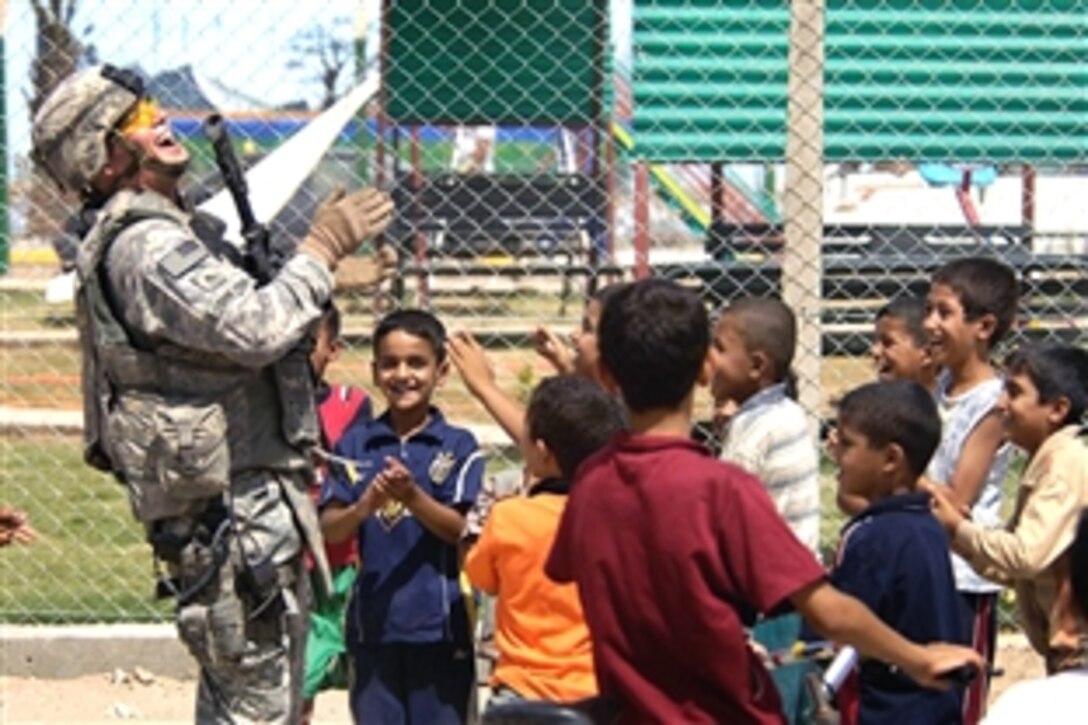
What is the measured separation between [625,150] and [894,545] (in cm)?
479

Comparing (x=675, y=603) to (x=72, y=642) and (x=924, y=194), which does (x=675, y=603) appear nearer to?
(x=72, y=642)

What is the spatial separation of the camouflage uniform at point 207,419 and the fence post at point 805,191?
2332 millimetres

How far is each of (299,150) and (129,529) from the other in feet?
11.1

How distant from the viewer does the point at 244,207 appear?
480cm

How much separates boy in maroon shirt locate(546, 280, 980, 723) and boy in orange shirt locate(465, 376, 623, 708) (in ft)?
3.32

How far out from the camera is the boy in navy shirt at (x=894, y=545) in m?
4.40

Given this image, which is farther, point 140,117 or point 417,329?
point 417,329

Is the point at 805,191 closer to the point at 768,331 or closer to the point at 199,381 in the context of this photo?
the point at 768,331

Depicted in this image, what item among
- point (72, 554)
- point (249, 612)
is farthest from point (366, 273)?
point (72, 554)

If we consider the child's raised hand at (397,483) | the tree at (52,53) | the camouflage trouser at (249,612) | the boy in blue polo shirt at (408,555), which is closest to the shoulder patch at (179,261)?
the camouflage trouser at (249,612)

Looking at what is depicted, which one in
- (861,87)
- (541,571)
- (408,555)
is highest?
(861,87)

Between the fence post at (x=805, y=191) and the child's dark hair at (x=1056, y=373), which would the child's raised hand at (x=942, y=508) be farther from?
the fence post at (x=805, y=191)

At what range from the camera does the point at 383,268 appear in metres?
5.32

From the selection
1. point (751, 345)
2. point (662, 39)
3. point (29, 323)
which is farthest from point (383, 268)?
point (29, 323)
